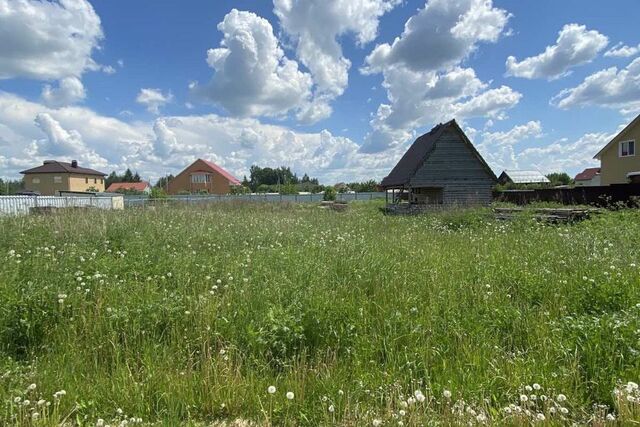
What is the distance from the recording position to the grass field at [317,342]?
2365 mm

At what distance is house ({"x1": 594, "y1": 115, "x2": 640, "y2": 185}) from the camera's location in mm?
28141

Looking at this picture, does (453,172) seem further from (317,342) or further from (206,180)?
(206,180)

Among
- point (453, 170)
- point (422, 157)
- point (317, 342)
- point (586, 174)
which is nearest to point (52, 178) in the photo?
point (422, 157)

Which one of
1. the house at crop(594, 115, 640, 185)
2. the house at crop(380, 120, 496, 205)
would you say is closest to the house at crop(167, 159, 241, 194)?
the house at crop(380, 120, 496, 205)

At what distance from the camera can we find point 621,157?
2944 cm

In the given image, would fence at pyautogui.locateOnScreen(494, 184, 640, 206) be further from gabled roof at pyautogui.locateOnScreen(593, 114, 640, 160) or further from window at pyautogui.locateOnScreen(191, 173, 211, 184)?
window at pyautogui.locateOnScreen(191, 173, 211, 184)

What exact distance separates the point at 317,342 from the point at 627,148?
37.4m

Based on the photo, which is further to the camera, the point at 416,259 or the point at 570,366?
the point at 416,259

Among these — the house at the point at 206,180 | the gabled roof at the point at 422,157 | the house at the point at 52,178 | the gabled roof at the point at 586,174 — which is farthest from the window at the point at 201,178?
the gabled roof at the point at 586,174

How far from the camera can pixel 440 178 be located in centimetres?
2402

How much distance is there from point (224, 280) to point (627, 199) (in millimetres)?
21688

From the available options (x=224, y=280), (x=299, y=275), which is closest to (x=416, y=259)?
(x=299, y=275)

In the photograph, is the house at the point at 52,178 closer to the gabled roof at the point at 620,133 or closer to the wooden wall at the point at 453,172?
the wooden wall at the point at 453,172

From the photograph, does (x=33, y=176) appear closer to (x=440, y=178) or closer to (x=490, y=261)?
(x=440, y=178)
